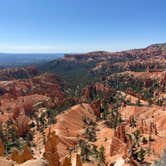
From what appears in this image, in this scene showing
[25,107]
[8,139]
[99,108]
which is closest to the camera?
[8,139]

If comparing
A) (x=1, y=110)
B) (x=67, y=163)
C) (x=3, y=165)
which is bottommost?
(x=1, y=110)

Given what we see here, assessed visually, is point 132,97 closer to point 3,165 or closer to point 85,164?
point 85,164

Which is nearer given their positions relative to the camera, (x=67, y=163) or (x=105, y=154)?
(x=67, y=163)

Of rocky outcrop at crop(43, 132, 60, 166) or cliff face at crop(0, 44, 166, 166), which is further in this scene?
cliff face at crop(0, 44, 166, 166)

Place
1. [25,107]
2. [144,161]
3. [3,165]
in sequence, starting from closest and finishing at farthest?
[3,165], [144,161], [25,107]

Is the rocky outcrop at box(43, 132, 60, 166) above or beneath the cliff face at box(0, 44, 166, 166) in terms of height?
above

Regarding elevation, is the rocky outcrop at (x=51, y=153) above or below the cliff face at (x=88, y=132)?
above

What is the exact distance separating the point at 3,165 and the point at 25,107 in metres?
123

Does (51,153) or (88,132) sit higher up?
(51,153)

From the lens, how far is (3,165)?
37406mm

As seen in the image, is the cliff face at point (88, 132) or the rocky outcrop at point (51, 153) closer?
the rocky outcrop at point (51, 153)

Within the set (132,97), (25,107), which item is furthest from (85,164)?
(132,97)

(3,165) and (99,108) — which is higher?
(3,165)

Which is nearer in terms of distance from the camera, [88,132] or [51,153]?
[51,153]
